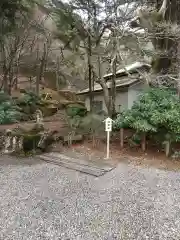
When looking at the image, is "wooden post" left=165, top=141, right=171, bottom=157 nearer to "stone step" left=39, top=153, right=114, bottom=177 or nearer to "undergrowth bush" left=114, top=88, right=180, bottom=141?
"undergrowth bush" left=114, top=88, right=180, bottom=141

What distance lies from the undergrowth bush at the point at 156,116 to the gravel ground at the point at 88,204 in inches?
47.9

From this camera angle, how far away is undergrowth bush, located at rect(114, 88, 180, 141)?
5.95m

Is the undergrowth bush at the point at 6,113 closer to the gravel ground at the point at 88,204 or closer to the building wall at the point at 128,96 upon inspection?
the gravel ground at the point at 88,204

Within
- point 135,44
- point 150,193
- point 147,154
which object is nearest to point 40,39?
point 135,44

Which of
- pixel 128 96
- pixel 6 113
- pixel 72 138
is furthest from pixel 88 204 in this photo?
pixel 128 96

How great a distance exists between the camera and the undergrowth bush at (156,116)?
5953mm

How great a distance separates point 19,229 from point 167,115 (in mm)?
4476

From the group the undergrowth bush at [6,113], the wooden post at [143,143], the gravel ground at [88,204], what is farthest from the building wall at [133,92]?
the gravel ground at [88,204]

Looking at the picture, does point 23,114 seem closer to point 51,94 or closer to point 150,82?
point 51,94

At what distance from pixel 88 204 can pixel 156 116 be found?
10.6 feet

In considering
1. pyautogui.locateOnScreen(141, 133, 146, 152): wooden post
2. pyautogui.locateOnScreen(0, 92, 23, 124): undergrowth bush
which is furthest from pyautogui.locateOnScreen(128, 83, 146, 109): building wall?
pyautogui.locateOnScreen(0, 92, 23, 124): undergrowth bush

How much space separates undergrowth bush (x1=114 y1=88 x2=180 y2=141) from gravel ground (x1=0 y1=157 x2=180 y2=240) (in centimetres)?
122

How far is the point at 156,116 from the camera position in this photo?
6.01 m

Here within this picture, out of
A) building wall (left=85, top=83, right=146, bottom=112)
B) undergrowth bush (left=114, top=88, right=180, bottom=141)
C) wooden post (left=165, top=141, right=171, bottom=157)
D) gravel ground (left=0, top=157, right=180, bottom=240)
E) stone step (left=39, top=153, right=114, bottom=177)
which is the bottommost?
gravel ground (left=0, top=157, right=180, bottom=240)
